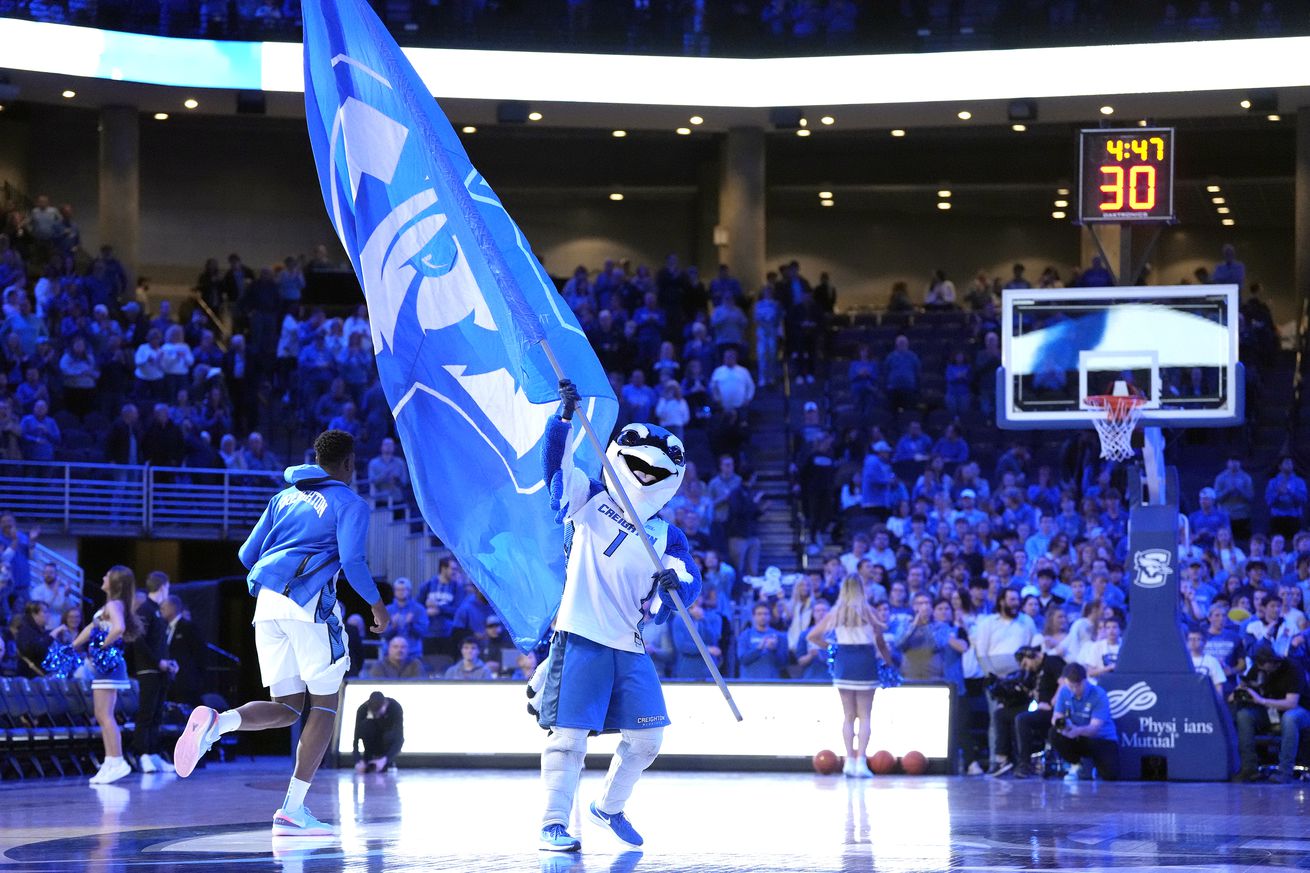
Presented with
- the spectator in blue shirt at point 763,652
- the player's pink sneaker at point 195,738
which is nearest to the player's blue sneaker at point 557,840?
the player's pink sneaker at point 195,738

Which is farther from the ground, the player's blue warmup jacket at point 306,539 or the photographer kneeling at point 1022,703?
the player's blue warmup jacket at point 306,539

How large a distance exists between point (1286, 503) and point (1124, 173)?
6.31 m

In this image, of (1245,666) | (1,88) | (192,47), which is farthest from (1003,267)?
(1245,666)

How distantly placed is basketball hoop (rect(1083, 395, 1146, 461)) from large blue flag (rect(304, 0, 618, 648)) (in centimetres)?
786

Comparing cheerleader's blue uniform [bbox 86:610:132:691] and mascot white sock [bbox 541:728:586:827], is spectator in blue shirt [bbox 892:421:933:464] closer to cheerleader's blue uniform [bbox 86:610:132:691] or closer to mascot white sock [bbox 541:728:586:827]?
cheerleader's blue uniform [bbox 86:610:132:691]

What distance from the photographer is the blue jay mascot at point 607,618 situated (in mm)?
8781

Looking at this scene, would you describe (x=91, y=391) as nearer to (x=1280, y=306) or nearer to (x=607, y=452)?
(x=607, y=452)

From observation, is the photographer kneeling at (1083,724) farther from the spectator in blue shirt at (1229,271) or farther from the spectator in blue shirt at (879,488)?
the spectator in blue shirt at (1229,271)

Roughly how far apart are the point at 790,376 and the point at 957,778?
12.8m

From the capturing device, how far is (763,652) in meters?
18.5

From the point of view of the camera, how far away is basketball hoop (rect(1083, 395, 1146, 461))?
16.7 metres

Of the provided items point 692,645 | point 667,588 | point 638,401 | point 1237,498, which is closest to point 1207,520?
point 1237,498

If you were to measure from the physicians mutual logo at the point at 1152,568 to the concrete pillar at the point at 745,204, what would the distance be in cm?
1595

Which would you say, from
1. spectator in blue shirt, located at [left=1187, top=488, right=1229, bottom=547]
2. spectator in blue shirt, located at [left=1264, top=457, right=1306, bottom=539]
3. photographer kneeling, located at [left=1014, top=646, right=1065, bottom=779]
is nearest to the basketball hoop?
photographer kneeling, located at [left=1014, top=646, right=1065, bottom=779]
